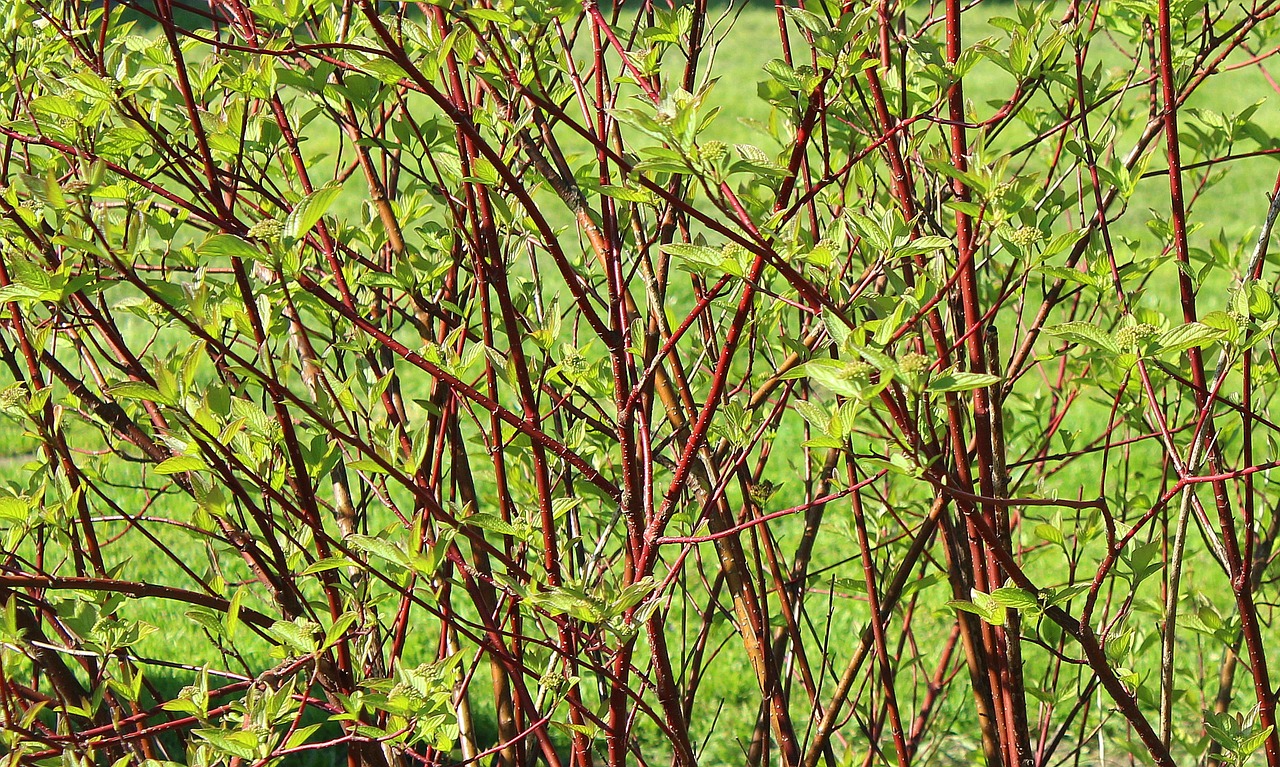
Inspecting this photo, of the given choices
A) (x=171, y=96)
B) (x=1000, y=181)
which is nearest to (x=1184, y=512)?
(x=1000, y=181)

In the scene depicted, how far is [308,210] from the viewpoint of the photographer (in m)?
1.17

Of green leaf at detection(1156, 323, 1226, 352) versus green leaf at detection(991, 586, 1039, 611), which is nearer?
green leaf at detection(1156, 323, 1226, 352)

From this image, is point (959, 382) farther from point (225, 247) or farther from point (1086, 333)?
point (225, 247)

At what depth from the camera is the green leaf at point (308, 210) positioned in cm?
115

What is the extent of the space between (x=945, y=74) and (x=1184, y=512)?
55cm

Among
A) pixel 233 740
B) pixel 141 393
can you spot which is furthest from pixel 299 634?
pixel 141 393

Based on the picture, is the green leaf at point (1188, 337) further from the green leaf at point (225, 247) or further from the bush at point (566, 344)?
the green leaf at point (225, 247)

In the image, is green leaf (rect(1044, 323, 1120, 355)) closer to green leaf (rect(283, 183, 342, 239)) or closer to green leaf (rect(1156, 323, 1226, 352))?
green leaf (rect(1156, 323, 1226, 352))

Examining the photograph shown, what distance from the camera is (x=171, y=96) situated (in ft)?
5.37

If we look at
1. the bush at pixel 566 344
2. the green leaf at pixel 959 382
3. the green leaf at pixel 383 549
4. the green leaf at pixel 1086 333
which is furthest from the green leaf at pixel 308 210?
the green leaf at pixel 1086 333

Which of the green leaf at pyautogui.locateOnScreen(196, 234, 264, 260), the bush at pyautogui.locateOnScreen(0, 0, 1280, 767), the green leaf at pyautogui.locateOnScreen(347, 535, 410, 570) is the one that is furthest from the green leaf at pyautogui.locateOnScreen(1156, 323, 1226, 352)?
the green leaf at pyautogui.locateOnScreen(196, 234, 264, 260)

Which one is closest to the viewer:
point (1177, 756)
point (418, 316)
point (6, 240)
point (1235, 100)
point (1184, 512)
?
point (1184, 512)

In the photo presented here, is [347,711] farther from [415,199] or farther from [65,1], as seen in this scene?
[65,1]

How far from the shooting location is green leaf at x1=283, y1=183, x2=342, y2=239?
115 centimetres
